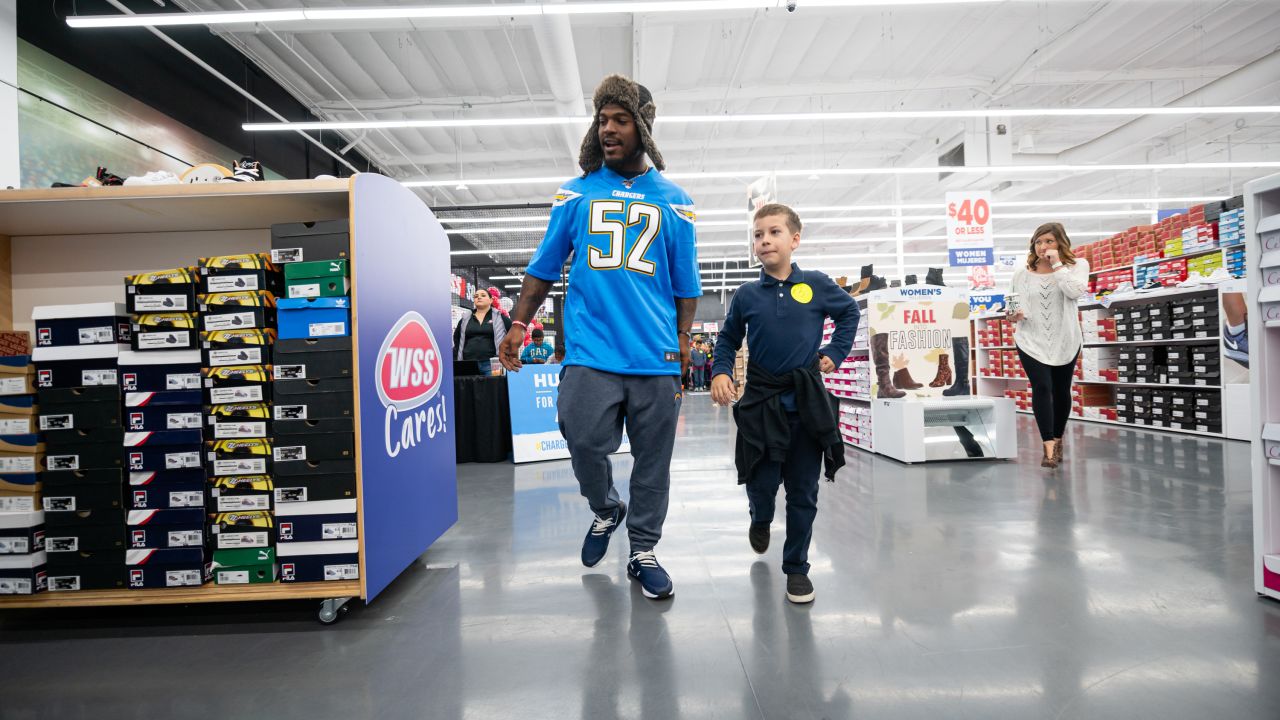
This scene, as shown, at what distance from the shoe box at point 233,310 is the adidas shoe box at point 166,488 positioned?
0.45m

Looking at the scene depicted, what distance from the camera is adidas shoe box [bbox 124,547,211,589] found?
5.47 feet

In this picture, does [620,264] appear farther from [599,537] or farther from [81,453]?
[81,453]

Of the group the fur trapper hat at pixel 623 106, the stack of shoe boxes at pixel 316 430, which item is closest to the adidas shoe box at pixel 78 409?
the stack of shoe boxes at pixel 316 430

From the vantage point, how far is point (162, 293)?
5.52 feet

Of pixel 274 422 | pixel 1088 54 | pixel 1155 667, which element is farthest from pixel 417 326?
pixel 1088 54

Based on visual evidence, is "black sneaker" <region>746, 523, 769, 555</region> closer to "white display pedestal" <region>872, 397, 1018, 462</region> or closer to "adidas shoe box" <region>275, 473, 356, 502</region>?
"adidas shoe box" <region>275, 473, 356, 502</region>

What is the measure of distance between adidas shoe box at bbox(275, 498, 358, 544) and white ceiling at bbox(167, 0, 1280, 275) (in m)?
5.76

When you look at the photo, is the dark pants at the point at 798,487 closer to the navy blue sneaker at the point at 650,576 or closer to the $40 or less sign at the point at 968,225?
the navy blue sneaker at the point at 650,576

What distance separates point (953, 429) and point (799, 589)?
320 centimetres

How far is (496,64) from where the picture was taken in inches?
316

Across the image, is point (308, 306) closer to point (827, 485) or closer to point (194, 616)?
point (194, 616)

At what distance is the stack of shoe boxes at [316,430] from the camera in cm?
165

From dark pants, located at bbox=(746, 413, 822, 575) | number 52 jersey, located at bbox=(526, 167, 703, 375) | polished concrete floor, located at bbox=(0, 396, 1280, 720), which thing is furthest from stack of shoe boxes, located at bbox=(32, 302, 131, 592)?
dark pants, located at bbox=(746, 413, 822, 575)

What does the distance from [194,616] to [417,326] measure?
1148 mm
